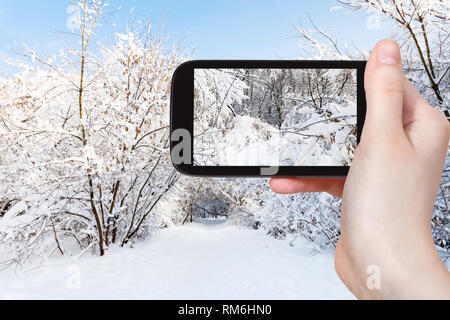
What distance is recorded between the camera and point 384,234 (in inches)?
31.3

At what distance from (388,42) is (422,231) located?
59 cm

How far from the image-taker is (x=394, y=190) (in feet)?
2.64

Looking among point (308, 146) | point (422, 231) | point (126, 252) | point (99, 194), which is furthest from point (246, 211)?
point (422, 231)

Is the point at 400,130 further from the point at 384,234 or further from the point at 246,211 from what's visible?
the point at 246,211

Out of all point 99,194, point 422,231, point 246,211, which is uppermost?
point 422,231

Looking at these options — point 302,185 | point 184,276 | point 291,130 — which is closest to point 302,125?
point 291,130

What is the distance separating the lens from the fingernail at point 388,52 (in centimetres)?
87

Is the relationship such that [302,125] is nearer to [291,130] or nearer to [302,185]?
[291,130]

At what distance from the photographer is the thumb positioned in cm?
82

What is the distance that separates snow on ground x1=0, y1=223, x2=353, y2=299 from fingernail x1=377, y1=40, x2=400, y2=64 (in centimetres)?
245

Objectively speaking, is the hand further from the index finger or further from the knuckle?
the index finger

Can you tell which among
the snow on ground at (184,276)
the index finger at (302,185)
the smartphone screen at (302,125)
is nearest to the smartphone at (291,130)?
the smartphone screen at (302,125)

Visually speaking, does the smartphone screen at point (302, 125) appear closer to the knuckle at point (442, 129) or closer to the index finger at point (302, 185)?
the index finger at point (302, 185)

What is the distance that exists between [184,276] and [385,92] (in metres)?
3.03
